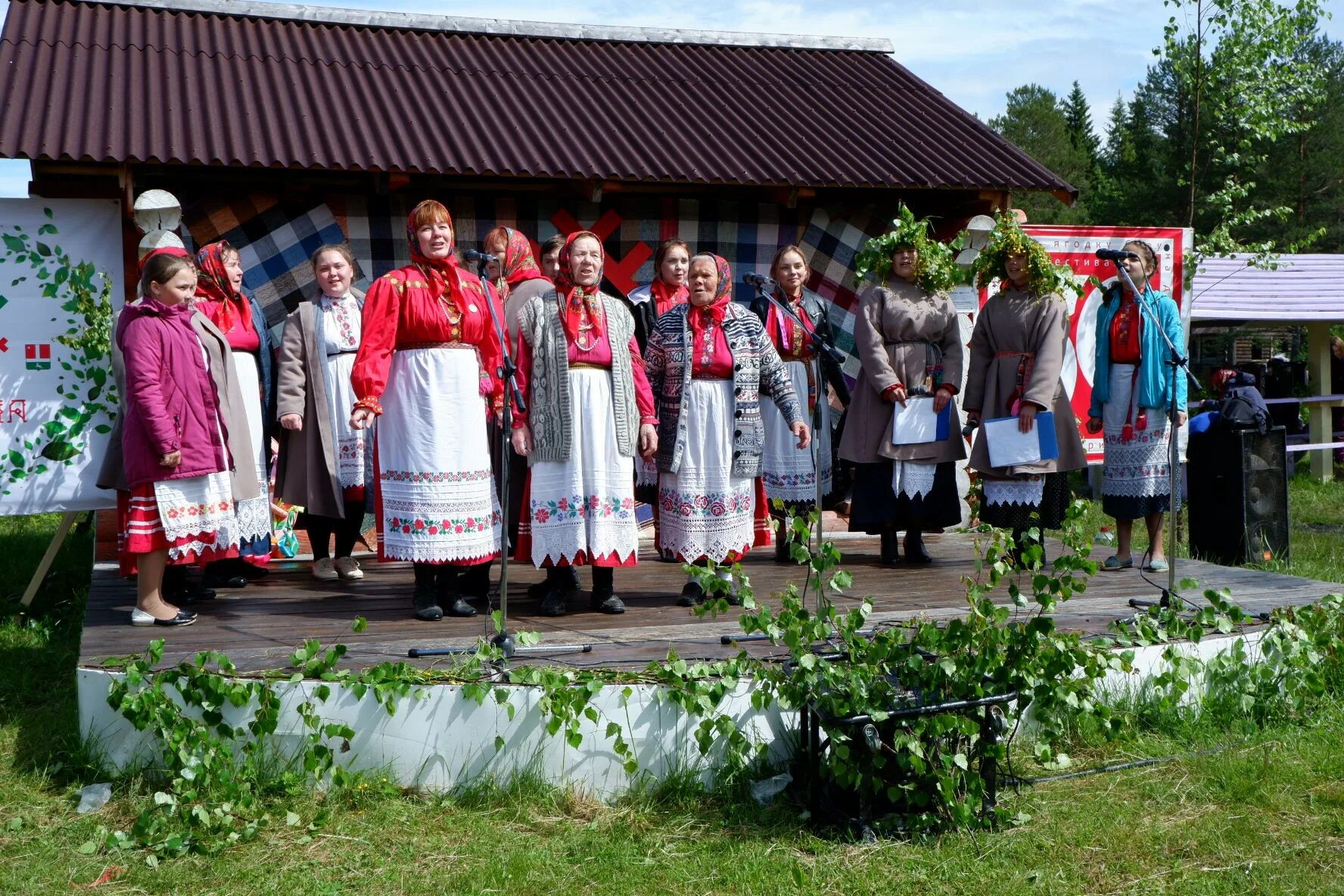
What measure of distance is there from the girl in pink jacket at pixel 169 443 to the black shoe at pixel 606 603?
1562 millimetres

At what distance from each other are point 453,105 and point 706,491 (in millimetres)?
4154

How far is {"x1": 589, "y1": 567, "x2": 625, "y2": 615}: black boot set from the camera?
5438 mm

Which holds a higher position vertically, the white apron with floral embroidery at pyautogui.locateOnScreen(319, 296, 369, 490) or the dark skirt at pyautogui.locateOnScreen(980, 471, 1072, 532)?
the white apron with floral embroidery at pyautogui.locateOnScreen(319, 296, 369, 490)

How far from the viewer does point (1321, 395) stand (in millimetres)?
16062

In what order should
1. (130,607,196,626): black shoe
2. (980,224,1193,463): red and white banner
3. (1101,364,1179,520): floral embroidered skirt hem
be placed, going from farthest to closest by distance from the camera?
(980,224,1193,463): red and white banner < (1101,364,1179,520): floral embroidered skirt hem < (130,607,196,626): black shoe

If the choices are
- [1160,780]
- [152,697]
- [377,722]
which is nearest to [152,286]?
[152,697]

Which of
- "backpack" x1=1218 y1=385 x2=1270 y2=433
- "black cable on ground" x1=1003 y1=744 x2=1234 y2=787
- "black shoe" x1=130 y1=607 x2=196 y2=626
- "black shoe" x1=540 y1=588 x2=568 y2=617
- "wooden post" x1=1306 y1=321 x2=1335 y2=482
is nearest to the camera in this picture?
"black cable on ground" x1=1003 y1=744 x2=1234 y2=787

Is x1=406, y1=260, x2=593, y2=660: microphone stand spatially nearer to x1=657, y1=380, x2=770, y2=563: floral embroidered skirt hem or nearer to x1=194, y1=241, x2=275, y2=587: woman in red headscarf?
x1=657, y1=380, x2=770, y2=563: floral embroidered skirt hem

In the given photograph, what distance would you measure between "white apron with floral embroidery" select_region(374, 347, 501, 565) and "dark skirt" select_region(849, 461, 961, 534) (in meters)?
2.52

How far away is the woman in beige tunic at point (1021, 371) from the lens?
6441 millimetres

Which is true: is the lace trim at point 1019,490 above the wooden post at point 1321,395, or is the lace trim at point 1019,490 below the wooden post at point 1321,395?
below

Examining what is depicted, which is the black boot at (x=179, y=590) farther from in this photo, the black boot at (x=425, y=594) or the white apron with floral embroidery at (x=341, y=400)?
the black boot at (x=425, y=594)

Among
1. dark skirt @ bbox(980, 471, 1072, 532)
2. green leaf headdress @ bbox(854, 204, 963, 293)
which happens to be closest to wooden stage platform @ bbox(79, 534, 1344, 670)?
dark skirt @ bbox(980, 471, 1072, 532)

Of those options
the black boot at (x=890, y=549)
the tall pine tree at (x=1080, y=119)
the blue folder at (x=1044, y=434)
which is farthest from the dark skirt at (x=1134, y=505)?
the tall pine tree at (x=1080, y=119)
